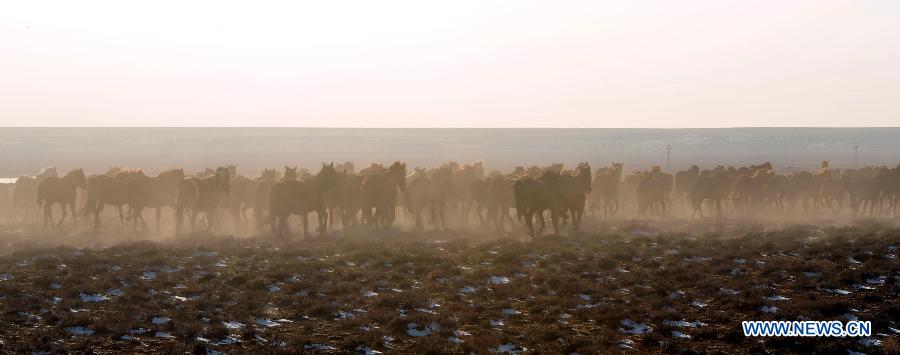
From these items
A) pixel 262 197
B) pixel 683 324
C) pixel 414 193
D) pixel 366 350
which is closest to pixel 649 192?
pixel 414 193

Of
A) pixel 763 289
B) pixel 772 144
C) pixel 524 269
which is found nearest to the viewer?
pixel 763 289

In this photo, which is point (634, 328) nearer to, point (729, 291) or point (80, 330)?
point (729, 291)

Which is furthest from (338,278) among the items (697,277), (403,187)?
(403,187)

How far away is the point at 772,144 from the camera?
19750cm

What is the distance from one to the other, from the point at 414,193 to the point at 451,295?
581 inches

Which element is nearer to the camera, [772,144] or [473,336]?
[473,336]

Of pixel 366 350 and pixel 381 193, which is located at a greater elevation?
pixel 381 193

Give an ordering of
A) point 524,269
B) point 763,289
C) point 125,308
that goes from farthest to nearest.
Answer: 1. point 524,269
2. point 763,289
3. point 125,308

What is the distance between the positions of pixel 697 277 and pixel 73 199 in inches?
1021

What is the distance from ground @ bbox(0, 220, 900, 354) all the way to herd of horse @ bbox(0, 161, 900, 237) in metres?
4.45

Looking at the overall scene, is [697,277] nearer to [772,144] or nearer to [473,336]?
[473,336]

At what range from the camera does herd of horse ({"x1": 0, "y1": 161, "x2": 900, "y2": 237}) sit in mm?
26062

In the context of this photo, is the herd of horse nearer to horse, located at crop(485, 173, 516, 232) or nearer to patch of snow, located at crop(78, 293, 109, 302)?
horse, located at crop(485, 173, 516, 232)

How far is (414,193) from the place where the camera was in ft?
97.2
